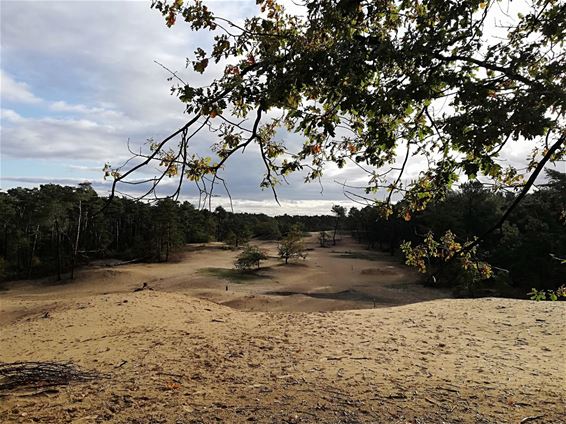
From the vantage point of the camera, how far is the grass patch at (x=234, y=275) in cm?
3538

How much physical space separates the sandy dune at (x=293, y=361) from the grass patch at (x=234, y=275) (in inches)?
720

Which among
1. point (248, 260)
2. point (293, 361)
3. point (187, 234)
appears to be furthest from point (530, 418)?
point (187, 234)

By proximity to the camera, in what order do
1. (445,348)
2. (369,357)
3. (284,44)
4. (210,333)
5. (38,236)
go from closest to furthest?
(284,44), (369,357), (445,348), (210,333), (38,236)

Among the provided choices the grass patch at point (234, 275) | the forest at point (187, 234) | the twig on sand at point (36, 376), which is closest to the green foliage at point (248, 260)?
the grass patch at point (234, 275)

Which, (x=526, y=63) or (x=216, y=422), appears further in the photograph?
(x=216, y=422)

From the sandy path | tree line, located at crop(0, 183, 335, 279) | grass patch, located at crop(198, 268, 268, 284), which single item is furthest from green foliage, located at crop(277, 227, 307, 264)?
the sandy path

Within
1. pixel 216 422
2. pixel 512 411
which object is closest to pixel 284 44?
pixel 216 422

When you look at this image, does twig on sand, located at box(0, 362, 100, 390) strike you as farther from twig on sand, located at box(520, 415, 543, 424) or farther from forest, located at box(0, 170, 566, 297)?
forest, located at box(0, 170, 566, 297)

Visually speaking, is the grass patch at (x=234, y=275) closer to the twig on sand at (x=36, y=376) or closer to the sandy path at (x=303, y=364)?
the sandy path at (x=303, y=364)

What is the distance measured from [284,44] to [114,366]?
6582 mm

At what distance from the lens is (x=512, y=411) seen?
488cm

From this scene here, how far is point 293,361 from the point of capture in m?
7.45

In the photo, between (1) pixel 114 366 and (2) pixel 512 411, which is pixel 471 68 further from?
(1) pixel 114 366

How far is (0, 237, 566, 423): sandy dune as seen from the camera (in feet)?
16.5
